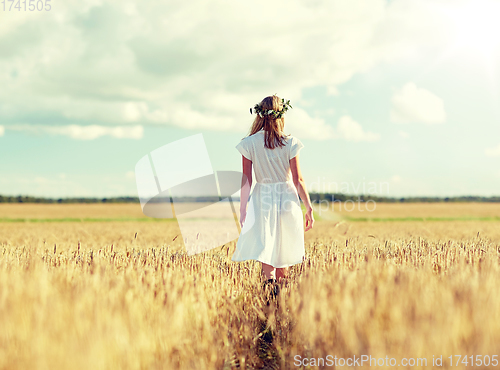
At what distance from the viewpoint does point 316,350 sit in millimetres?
2330

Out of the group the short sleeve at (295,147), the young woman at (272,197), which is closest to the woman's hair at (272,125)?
the young woman at (272,197)

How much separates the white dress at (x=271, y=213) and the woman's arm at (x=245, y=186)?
0.19 feet

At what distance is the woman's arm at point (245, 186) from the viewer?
4117 millimetres

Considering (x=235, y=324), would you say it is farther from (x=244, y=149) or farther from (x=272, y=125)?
(x=272, y=125)

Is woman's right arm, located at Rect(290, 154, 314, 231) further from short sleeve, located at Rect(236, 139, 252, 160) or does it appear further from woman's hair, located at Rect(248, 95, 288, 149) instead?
short sleeve, located at Rect(236, 139, 252, 160)

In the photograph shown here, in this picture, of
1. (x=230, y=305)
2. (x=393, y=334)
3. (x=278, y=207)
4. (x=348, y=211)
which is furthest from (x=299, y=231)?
(x=348, y=211)

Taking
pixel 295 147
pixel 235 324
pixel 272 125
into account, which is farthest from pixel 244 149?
pixel 235 324

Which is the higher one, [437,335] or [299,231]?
[299,231]

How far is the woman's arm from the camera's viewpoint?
4117 mm

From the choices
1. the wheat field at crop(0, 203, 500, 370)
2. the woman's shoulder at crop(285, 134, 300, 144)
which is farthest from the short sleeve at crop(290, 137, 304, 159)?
the wheat field at crop(0, 203, 500, 370)

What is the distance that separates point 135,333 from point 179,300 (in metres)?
0.52

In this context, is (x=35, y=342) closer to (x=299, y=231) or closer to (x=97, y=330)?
(x=97, y=330)

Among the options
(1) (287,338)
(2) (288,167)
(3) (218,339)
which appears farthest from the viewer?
(2) (288,167)

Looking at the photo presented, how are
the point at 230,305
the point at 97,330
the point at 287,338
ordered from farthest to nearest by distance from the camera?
1. the point at 230,305
2. the point at 287,338
3. the point at 97,330
